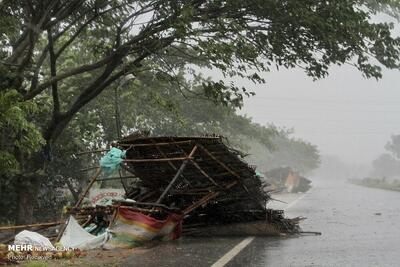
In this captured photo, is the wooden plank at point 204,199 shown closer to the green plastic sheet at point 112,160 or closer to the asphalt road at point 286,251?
the asphalt road at point 286,251

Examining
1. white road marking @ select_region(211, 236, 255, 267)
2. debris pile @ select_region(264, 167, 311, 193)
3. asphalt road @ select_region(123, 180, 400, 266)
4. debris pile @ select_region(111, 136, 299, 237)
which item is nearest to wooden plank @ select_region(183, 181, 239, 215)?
debris pile @ select_region(111, 136, 299, 237)

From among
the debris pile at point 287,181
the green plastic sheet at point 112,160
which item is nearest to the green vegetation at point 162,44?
the green plastic sheet at point 112,160

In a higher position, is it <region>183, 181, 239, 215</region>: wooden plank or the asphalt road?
<region>183, 181, 239, 215</region>: wooden plank

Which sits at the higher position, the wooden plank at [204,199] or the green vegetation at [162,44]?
the green vegetation at [162,44]

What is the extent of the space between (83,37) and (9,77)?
21.3 feet

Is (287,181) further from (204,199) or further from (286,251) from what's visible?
(286,251)

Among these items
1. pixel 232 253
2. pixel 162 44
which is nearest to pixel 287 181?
pixel 162 44

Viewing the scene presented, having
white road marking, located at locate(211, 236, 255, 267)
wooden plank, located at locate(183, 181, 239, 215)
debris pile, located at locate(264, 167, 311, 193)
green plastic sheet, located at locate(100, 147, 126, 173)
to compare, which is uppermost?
debris pile, located at locate(264, 167, 311, 193)

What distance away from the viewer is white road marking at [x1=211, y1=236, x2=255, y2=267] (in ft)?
26.3

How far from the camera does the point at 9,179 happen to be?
15.0 m

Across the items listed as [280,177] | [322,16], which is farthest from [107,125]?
[280,177]

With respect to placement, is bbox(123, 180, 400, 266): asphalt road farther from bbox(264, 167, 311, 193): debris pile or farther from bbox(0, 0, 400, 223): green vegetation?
bbox(264, 167, 311, 193): debris pile

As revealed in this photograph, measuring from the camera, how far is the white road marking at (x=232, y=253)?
26.3 ft

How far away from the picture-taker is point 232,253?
9.09m
